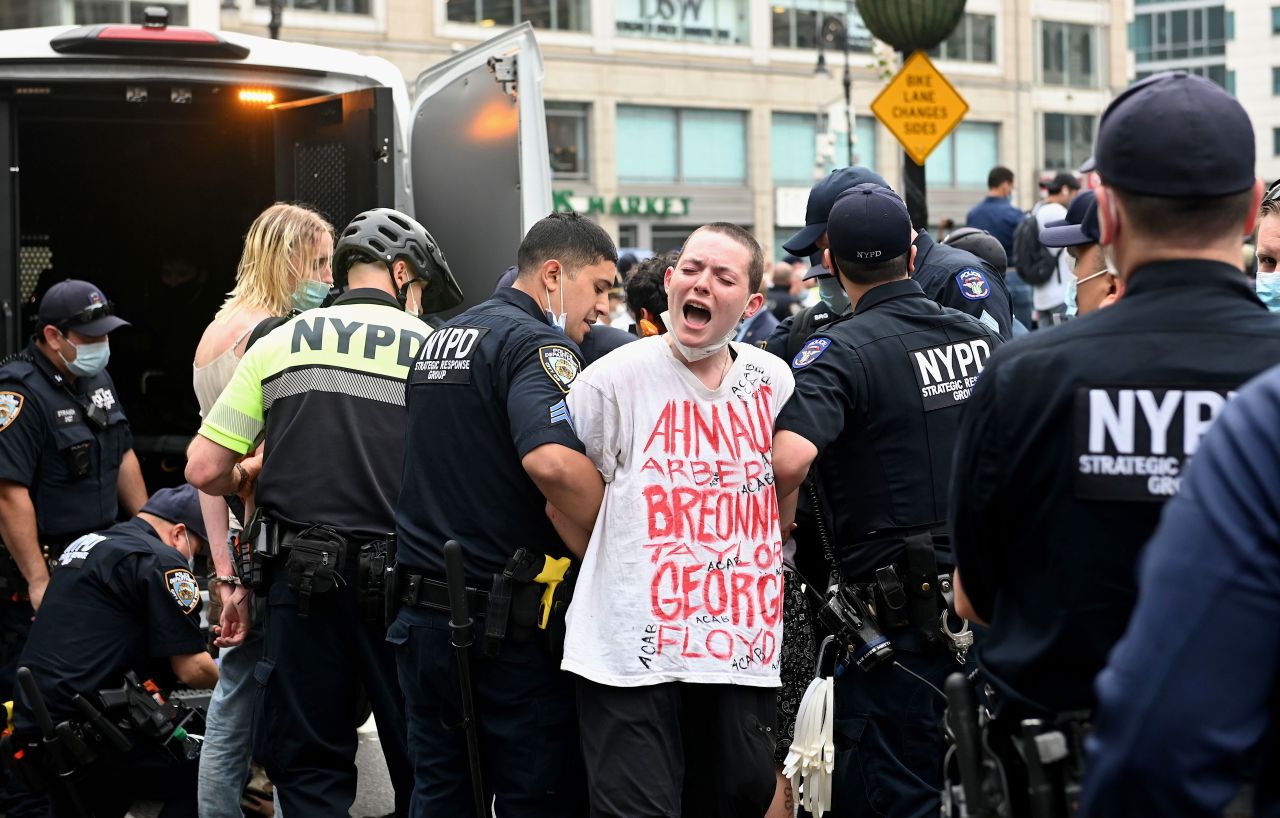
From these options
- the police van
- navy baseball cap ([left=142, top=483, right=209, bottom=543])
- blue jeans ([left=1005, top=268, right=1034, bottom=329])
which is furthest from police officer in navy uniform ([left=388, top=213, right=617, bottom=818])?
blue jeans ([left=1005, top=268, right=1034, bottom=329])

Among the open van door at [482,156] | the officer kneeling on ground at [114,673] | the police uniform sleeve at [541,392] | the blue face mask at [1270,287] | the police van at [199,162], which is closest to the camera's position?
the police uniform sleeve at [541,392]

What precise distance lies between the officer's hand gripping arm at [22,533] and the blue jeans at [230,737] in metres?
1.46

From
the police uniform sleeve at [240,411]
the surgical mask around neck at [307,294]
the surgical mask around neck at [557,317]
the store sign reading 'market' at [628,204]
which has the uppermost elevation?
the store sign reading 'market' at [628,204]

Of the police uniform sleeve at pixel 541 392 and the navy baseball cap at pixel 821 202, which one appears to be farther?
the navy baseball cap at pixel 821 202

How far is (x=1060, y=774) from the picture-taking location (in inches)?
100

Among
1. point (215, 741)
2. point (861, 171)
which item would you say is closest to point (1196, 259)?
point (861, 171)

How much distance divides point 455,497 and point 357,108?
3.44 meters

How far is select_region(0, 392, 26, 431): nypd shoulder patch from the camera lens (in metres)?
6.65

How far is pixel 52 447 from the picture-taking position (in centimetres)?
679

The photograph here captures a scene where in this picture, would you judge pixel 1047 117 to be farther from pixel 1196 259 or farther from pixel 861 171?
pixel 1196 259

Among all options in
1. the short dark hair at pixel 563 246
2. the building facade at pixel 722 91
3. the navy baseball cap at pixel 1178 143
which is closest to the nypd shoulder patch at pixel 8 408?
the short dark hair at pixel 563 246

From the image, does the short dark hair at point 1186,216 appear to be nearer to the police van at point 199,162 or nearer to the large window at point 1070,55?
the police van at point 199,162

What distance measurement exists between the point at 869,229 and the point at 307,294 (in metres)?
2.49

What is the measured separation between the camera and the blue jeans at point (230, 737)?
553 centimetres
